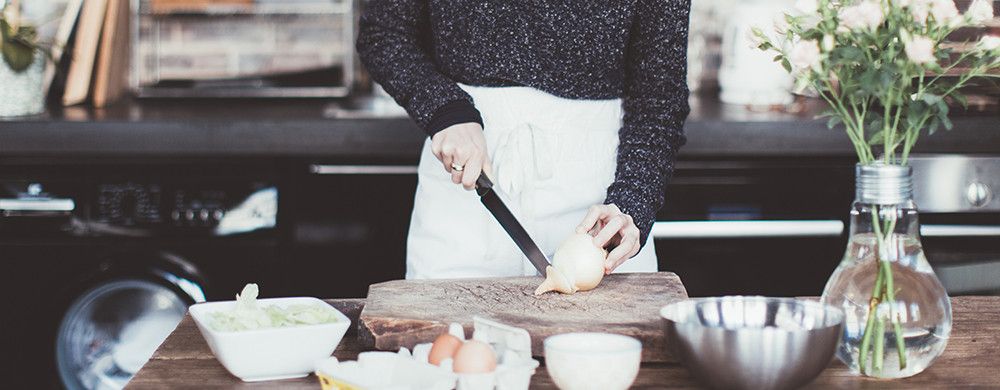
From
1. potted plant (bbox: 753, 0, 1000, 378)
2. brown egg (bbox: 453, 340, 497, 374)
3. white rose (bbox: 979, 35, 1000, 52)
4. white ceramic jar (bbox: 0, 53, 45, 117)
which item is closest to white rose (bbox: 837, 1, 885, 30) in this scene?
potted plant (bbox: 753, 0, 1000, 378)

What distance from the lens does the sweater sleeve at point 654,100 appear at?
158 cm

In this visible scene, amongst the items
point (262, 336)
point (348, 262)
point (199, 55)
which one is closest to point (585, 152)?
point (262, 336)

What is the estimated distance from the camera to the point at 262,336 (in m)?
1.09

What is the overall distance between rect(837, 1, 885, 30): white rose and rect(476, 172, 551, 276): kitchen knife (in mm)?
499

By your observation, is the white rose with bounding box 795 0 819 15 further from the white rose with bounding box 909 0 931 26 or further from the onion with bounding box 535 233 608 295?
the onion with bounding box 535 233 608 295

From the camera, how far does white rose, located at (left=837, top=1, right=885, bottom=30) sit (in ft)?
3.47

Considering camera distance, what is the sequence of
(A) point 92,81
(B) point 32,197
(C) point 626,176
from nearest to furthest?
(C) point 626,176 → (B) point 32,197 → (A) point 92,81

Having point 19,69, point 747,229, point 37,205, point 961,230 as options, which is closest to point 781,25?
point 747,229

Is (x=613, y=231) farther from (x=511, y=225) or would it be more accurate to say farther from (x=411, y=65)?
(x=411, y=65)

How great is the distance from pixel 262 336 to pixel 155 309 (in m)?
1.50

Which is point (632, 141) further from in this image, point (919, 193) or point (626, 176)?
point (919, 193)

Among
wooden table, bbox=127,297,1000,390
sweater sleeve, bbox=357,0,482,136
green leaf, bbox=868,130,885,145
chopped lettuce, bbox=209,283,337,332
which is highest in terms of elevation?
sweater sleeve, bbox=357,0,482,136

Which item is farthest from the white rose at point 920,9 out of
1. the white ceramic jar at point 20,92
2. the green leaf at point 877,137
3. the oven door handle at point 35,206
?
the white ceramic jar at point 20,92

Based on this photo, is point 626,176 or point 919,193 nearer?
point 626,176
